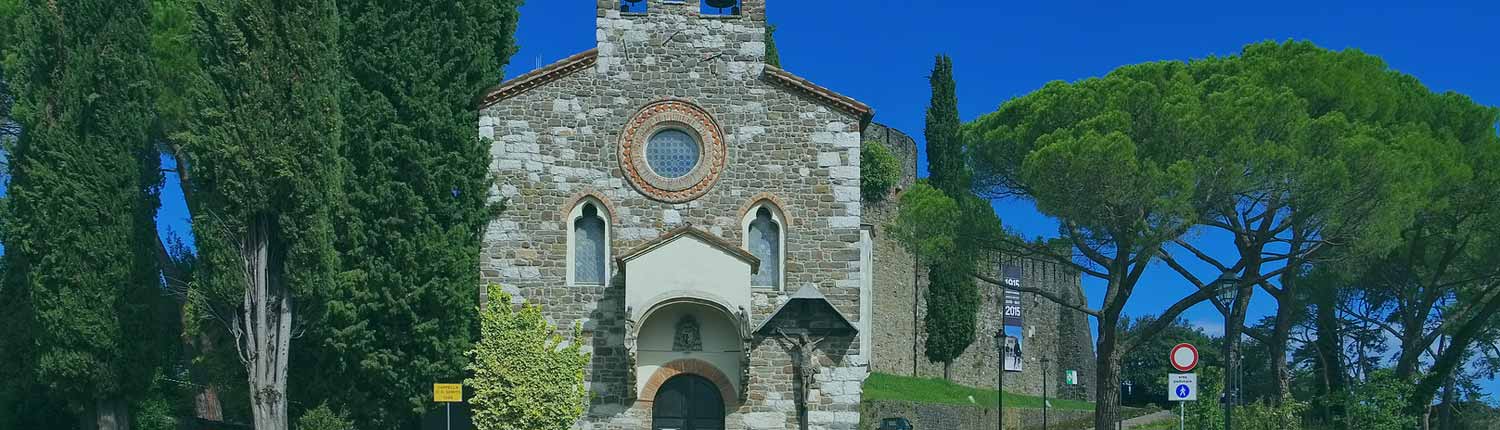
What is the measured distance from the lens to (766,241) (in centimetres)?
2359

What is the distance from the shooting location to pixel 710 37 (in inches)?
939

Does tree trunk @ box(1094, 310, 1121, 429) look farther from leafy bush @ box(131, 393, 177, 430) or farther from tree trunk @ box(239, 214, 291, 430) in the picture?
leafy bush @ box(131, 393, 177, 430)

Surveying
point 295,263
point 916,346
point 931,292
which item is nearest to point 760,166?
point 295,263

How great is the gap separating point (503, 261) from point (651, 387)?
9.74 feet

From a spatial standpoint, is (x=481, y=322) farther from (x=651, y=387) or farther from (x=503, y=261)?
(x=651, y=387)

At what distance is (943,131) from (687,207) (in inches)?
923

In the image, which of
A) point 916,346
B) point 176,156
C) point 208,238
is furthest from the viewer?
point 916,346

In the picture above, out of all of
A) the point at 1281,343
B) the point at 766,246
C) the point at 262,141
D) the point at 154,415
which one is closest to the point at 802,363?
the point at 766,246

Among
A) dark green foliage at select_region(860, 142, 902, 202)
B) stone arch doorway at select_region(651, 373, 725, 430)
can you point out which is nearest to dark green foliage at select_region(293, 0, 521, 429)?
stone arch doorway at select_region(651, 373, 725, 430)

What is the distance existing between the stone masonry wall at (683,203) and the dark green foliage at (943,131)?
20.6m

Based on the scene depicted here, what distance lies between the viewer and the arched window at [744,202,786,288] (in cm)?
2344

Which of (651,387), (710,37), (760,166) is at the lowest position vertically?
(651,387)

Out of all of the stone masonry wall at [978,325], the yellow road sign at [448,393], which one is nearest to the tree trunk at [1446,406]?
the stone masonry wall at [978,325]

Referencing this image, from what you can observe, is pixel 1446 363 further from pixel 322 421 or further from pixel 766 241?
pixel 322 421
